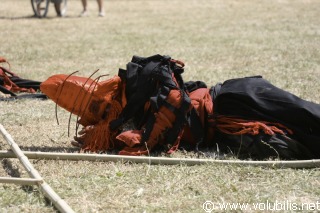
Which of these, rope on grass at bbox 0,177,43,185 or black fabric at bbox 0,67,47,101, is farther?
black fabric at bbox 0,67,47,101

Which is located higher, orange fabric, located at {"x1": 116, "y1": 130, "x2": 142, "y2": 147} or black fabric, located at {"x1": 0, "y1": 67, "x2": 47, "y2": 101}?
orange fabric, located at {"x1": 116, "y1": 130, "x2": 142, "y2": 147}

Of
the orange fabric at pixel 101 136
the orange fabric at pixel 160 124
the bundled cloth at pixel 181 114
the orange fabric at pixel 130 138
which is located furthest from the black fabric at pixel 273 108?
the orange fabric at pixel 101 136

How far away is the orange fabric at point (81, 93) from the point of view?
121 inches

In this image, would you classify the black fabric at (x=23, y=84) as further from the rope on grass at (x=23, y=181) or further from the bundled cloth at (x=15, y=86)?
the rope on grass at (x=23, y=181)

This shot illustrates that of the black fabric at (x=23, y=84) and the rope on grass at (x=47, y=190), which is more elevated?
the rope on grass at (x=47, y=190)

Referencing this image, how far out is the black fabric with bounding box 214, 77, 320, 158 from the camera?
271 cm

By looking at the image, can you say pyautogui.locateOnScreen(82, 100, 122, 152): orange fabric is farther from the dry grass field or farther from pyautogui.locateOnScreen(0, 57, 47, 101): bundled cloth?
pyautogui.locateOnScreen(0, 57, 47, 101): bundled cloth

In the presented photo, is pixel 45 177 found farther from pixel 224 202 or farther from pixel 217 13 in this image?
pixel 217 13

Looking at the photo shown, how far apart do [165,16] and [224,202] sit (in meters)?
8.13

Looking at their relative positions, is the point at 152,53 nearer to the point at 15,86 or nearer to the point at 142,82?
the point at 15,86

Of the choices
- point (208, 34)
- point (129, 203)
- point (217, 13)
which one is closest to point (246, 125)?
point (129, 203)

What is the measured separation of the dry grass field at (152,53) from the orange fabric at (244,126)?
24 cm

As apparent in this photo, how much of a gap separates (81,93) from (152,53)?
138 inches

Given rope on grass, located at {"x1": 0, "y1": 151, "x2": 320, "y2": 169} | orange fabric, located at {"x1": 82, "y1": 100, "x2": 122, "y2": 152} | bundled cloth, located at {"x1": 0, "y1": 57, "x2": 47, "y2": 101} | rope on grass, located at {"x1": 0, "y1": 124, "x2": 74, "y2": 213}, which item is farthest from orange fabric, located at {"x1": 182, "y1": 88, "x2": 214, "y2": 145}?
bundled cloth, located at {"x1": 0, "y1": 57, "x2": 47, "y2": 101}
